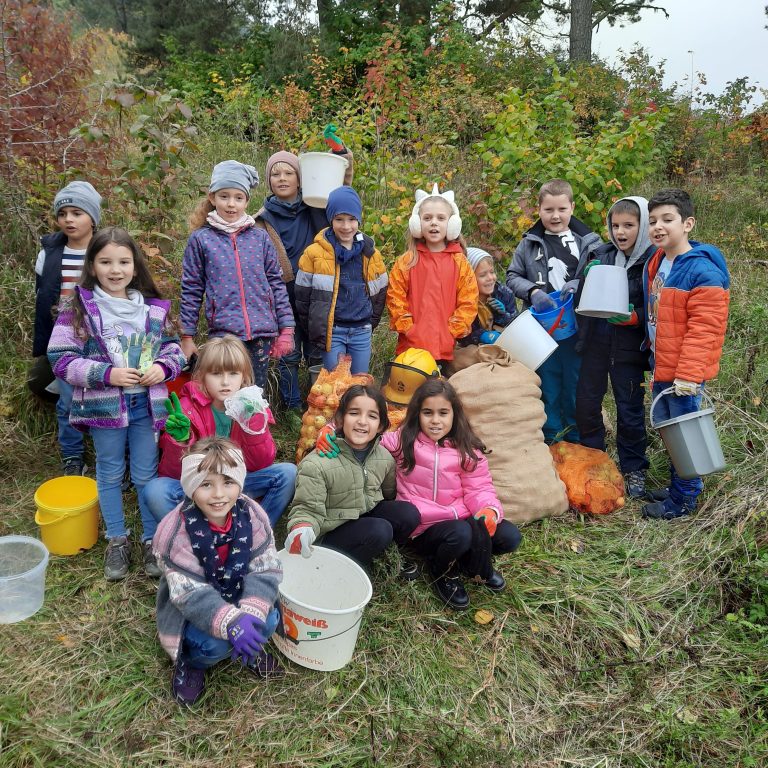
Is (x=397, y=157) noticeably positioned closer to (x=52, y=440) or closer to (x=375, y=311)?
(x=375, y=311)

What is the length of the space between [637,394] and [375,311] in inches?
70.2

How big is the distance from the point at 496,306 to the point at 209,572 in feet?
9.23

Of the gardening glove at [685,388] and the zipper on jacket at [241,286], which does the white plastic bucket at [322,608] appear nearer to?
the zipper on jacket at [241,286]

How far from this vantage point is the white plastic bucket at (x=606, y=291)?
3602mm

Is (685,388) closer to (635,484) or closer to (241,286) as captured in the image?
(635,484)

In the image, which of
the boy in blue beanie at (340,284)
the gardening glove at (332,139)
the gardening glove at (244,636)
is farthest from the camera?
the gardening glove at (332,139)

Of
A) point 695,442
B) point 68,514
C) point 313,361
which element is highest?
point 313,361

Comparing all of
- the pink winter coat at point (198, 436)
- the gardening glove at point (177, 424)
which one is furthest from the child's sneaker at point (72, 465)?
the gardening glove at point (177, 424)

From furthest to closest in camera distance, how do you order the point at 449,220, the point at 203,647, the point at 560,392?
the point at 560,392, the point at 449,220, the point at 203,647

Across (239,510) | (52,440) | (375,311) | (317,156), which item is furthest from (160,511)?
(317,156)

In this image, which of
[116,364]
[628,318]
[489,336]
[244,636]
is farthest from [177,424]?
[628,318]

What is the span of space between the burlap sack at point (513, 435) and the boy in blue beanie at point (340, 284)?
0.79m

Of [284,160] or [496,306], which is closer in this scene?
[284,160]

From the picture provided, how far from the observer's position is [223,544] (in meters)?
2.40
